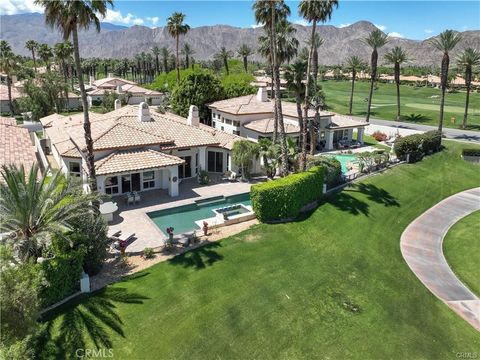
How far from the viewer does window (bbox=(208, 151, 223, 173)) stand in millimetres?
37156

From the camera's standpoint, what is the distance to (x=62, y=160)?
32.4m

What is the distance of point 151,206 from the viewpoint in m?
28.2

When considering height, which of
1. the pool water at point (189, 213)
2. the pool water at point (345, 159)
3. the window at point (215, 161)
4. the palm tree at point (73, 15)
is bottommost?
the pool water at point (189, 213)

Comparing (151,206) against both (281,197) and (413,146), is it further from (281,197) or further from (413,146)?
(413,146)

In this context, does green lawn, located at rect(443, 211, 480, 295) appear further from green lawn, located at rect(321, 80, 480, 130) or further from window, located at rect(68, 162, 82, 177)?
green lawn, located at rect(321, 80, 480, 130)

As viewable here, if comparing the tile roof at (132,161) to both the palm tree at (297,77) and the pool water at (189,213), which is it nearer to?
the pool water at (189,213)

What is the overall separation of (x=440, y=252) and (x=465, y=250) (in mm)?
1898

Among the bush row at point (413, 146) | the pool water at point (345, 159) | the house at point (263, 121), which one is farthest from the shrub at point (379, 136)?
the pool water at point (345, 159)

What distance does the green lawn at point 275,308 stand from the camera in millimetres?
15867

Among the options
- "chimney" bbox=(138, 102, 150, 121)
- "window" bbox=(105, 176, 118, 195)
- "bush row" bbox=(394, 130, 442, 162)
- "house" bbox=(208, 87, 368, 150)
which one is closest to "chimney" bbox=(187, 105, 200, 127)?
"chimney" bbox=(138, 102, 150, 121)

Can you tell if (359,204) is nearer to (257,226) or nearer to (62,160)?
(257,226)

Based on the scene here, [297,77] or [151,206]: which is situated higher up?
[297,77]

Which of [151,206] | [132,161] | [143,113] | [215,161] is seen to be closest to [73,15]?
[132,161]

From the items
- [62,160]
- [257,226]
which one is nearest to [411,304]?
[257,226]
